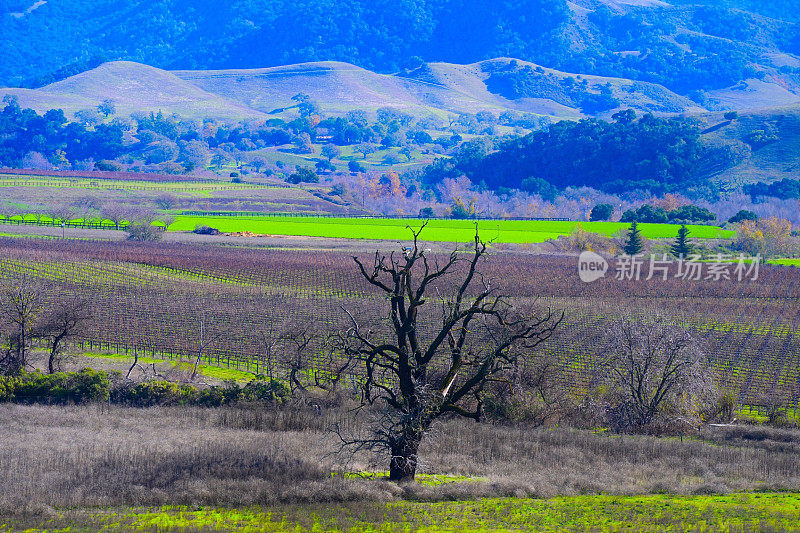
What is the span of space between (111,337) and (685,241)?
226 feet

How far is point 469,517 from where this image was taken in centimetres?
2244

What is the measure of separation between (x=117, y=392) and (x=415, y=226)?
78.3 m

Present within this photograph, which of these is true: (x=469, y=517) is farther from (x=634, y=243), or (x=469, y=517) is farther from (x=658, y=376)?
(x=634, y=243)

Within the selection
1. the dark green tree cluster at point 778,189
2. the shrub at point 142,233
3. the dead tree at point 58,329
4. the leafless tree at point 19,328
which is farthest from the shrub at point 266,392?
the dark green tree cluster at point 778,189

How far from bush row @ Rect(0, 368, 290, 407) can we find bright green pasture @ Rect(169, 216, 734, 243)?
231 ft

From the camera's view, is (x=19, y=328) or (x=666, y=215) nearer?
(x=19, y=328)

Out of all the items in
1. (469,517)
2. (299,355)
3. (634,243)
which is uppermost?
(634,243)

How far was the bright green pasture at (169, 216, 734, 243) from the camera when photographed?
358ft

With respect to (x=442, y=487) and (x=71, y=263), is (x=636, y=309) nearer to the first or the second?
(x=442, y=487)

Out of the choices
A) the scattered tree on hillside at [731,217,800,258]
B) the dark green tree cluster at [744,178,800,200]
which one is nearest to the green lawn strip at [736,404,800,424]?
the scattered tree on hillside at [731,217,800,258]

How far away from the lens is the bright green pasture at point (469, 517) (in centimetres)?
2127

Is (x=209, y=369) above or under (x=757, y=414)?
under

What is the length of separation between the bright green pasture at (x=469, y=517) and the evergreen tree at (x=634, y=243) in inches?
3057

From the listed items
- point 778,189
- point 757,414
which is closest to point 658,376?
point 757,414
